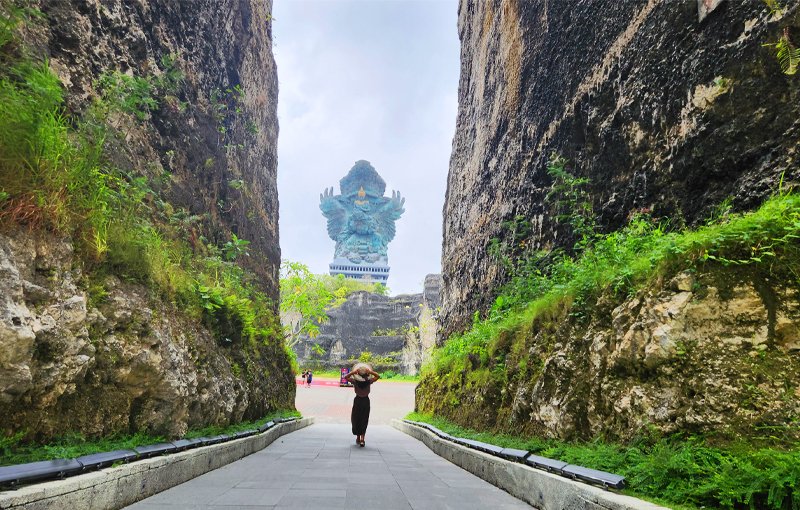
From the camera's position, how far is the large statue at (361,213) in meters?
80.6

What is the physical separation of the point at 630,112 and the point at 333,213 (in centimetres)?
7786

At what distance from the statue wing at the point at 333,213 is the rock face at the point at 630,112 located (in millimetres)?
69871

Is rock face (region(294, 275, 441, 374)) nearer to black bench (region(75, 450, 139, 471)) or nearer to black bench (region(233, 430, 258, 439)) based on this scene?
black bench (region(233, 430, 258, 439))

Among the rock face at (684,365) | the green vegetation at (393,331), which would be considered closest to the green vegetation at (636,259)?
the rock face at (684,365)

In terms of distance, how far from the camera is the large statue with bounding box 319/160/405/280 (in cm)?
8056

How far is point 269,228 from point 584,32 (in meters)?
9.91

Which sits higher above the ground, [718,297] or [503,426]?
[718,297]

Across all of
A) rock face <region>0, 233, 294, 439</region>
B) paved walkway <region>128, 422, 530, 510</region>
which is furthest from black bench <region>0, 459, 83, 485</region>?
paved walkway <region>128, 422, 530, 510</region>

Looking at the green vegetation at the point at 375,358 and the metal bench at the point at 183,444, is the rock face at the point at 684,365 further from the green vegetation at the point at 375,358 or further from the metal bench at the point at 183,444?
the green vegetation at the point at 375,358

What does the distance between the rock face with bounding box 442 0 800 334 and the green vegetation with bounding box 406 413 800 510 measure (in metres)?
2.80

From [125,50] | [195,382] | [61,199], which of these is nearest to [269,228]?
[125,50]

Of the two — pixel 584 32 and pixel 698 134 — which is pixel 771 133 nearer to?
pixel 698 134

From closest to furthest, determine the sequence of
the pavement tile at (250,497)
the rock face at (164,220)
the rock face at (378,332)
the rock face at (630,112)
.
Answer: the rock face at (164,220) < the pavement tile at (250,497) < the rock face at (630,112) < the rock face at (378,332)

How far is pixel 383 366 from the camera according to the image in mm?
43438
